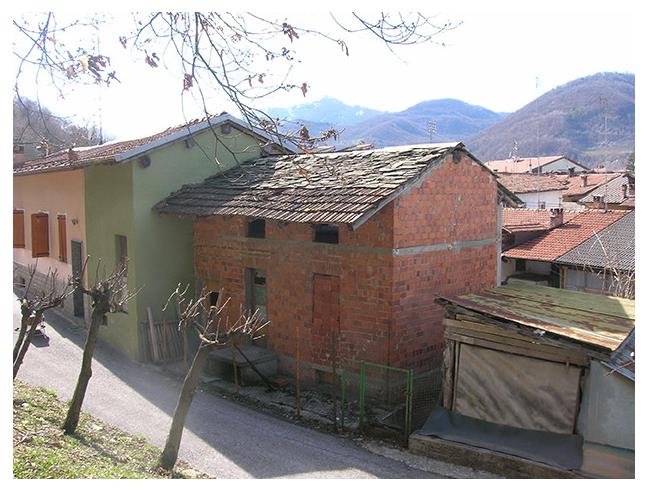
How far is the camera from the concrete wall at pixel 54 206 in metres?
15.0

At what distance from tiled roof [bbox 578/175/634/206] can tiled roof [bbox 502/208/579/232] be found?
4052 mm

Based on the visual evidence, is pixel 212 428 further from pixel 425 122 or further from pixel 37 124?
pixel 425 122

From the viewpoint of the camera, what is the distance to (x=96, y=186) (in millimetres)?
14008

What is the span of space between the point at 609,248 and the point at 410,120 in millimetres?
56659

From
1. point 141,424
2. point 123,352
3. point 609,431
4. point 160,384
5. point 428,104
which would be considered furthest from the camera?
point 428,104

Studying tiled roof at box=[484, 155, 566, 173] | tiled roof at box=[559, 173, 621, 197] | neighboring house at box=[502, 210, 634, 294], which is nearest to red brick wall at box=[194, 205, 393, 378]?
neighboring house at box=[502, 210, 634, 294]

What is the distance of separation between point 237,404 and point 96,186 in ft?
21.1

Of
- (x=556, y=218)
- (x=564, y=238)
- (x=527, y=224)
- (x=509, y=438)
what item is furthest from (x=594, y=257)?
(x=509, y=438)

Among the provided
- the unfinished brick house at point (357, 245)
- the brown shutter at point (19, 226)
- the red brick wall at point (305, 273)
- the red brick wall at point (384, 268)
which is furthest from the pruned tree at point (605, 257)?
the brown shutter at point (19, 226)

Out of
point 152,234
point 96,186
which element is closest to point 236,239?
point 152,234

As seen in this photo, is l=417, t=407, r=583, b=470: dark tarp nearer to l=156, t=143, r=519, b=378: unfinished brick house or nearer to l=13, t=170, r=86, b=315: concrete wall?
l=156, t=143, r=519, b=378: unfinished brick house

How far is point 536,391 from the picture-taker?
811 centimetres

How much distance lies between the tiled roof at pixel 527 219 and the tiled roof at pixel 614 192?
4052 millimetres

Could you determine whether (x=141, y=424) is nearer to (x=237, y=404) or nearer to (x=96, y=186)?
(x=237, y=404)
